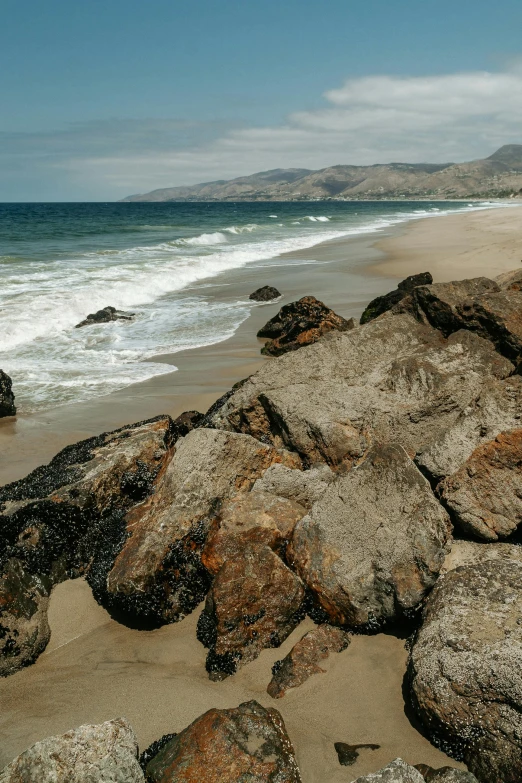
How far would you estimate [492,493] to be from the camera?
4148 millimetres

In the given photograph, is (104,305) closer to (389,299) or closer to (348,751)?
(389,299)

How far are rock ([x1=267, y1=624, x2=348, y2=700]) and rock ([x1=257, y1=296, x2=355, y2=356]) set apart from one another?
6596mm

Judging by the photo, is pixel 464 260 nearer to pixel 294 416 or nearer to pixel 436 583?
pixel 294 416

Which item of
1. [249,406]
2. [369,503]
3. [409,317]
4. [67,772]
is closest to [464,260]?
[409,317]

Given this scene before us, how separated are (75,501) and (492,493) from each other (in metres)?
3.19

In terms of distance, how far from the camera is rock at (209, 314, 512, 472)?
16.7 feet

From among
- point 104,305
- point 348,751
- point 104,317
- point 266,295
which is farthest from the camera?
point 104,305

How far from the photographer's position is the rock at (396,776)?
2699 mm

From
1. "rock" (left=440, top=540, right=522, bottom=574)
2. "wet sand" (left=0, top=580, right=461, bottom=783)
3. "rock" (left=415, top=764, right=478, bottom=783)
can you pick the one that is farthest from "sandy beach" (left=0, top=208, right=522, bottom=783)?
"rock" (left=440, top=540, right=522, bottom=574)

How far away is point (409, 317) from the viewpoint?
646 cm

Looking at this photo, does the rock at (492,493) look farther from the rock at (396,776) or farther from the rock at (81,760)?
the rock at (81,760)

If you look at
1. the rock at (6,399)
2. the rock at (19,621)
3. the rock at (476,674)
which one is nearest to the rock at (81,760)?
the rock at (19,621)

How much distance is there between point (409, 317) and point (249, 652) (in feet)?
12.9

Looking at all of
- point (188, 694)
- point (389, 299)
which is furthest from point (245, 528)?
point (389, 299)
